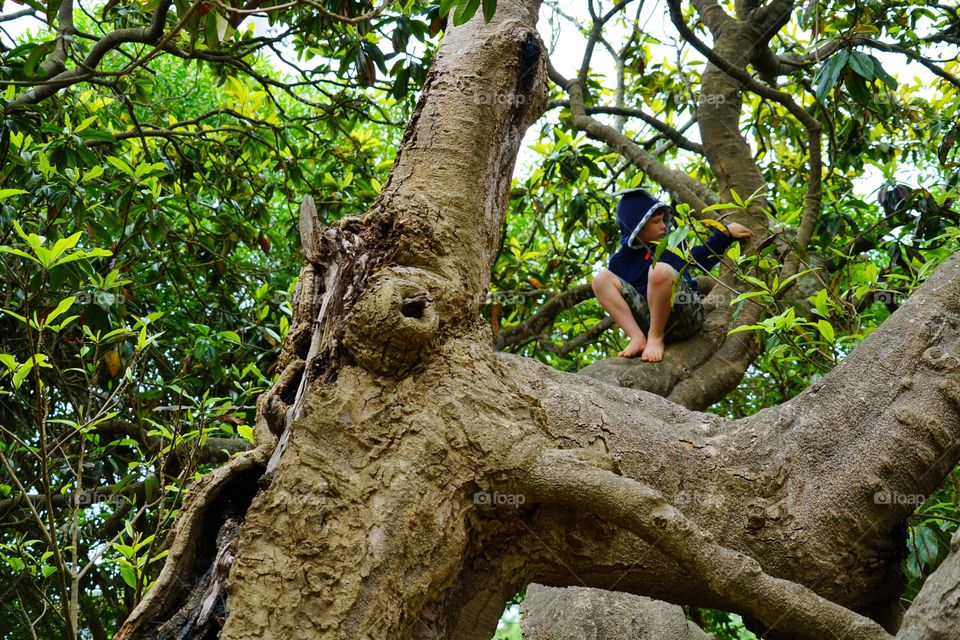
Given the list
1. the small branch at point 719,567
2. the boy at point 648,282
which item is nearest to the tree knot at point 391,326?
the small branch at point 719,567

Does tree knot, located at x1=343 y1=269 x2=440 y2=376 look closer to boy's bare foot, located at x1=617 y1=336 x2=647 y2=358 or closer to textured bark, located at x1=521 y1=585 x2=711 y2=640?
textured bark, located at x1=521 y1=585 x2=711 y2=640

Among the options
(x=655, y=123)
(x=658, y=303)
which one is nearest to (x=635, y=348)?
(x=658, y=303)

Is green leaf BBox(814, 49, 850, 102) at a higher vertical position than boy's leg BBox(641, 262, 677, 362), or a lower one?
higher

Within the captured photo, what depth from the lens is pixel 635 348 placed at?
4.57 m

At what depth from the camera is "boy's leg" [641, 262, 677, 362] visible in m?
4.43

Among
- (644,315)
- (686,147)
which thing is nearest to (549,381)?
(644,315)

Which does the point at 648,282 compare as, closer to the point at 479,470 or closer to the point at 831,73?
the point at 831,73

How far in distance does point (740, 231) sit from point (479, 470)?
280 centimetres

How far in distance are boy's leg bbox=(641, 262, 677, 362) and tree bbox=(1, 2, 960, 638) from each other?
1.85m

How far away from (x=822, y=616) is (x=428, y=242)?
4.73 ft

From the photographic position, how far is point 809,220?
14.6 feet

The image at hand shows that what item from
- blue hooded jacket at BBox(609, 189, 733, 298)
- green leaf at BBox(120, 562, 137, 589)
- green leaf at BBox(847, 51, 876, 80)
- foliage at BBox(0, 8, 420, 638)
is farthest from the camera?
blue hooded jacket at BBox(609, 189, 733, 298)

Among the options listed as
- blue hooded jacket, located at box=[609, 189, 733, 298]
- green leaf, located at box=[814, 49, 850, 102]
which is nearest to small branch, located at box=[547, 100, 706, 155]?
blue hooded jacket, located at box=[609, 189, 733, 298]

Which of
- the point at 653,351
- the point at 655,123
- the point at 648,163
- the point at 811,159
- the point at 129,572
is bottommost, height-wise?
the point at 129,572
